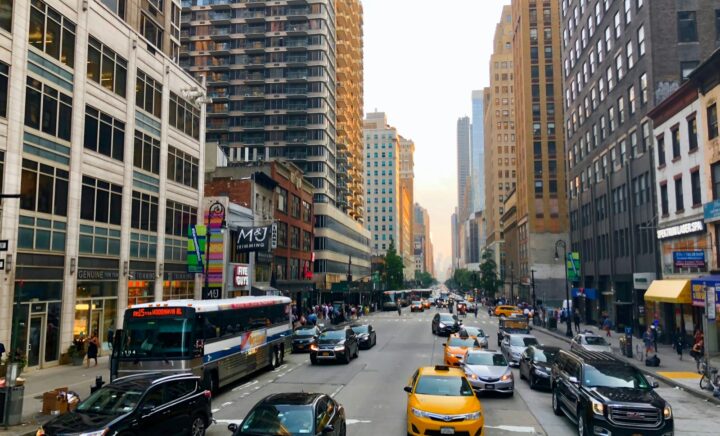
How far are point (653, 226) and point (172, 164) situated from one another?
3488cm

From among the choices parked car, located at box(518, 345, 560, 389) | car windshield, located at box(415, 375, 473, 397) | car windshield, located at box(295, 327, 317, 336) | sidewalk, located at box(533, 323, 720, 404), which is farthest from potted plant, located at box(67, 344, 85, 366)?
sidewalk, located at box(533, 323, 720, 404)

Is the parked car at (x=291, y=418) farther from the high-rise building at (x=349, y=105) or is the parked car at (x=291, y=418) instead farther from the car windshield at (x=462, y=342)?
the high-rise building at (x=349, y=105)

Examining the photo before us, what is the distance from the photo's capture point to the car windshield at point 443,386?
14.5 m

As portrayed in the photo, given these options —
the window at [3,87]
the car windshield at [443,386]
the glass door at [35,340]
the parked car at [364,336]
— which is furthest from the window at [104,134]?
the car windshield at [443,386]

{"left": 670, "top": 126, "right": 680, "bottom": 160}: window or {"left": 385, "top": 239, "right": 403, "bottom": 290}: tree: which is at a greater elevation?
{"left": 670, "top": 126, "right": 680, "bottom": 160}: window

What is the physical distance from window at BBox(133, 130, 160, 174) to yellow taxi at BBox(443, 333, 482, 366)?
2212 centimetres

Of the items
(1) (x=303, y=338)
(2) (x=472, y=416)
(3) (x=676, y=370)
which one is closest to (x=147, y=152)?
(1) (x=303, y=338)

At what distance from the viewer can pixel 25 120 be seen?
25.7 meters

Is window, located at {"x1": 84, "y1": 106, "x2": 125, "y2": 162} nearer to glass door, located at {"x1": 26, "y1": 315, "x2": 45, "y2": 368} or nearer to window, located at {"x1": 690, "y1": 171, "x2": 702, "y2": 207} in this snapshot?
glass door, located at {"x1": 26, "y1": 315, "x2": 45, "y2": 368}

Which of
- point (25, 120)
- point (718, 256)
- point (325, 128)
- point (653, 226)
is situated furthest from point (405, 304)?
point (25, 120)

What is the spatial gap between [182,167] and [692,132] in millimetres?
34263

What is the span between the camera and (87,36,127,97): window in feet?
102

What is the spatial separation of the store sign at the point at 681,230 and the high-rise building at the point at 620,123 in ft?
3.74

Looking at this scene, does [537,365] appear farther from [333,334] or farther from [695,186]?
[695,186]
